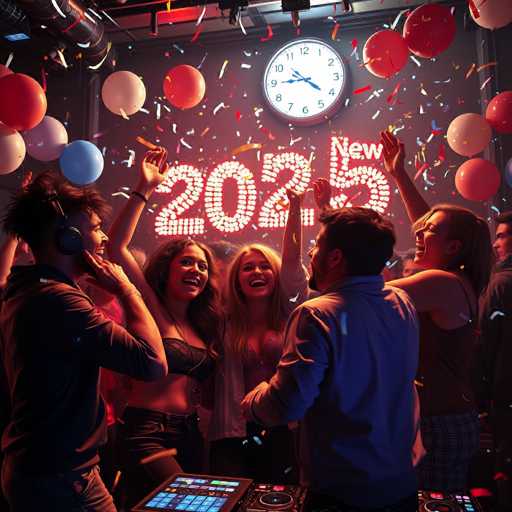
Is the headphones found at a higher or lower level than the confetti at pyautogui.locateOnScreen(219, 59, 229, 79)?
lower

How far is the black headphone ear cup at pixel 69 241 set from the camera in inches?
61.4

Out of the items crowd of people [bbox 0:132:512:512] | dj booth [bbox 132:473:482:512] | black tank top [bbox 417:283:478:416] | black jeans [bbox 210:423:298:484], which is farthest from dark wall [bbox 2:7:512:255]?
dj booth [bbox 132:473:482:512]

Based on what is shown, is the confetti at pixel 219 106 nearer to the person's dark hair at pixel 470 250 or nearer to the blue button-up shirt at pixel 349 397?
the person's dark hair at pixel 470 250

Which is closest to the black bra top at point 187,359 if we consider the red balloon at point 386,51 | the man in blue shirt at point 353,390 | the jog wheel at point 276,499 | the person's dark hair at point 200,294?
the person's dark hair at point 200,294

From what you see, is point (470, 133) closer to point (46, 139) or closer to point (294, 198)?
point (294, 198)

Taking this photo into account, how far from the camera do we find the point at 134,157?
5.11 meters

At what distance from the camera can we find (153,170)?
2539mm

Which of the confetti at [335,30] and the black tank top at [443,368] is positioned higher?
the confetti at [335,30]

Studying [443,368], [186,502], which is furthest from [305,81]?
[186,502]

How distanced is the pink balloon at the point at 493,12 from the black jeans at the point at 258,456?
261cm

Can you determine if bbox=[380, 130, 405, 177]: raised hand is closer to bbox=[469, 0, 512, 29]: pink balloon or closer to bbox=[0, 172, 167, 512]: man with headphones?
bbox=[469, 0, 512, 29]: pink balloon

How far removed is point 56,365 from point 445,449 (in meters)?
1.32

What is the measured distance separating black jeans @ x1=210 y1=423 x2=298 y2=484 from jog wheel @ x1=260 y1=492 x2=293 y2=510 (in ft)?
3.63

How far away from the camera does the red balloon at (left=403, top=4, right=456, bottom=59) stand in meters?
3.19
